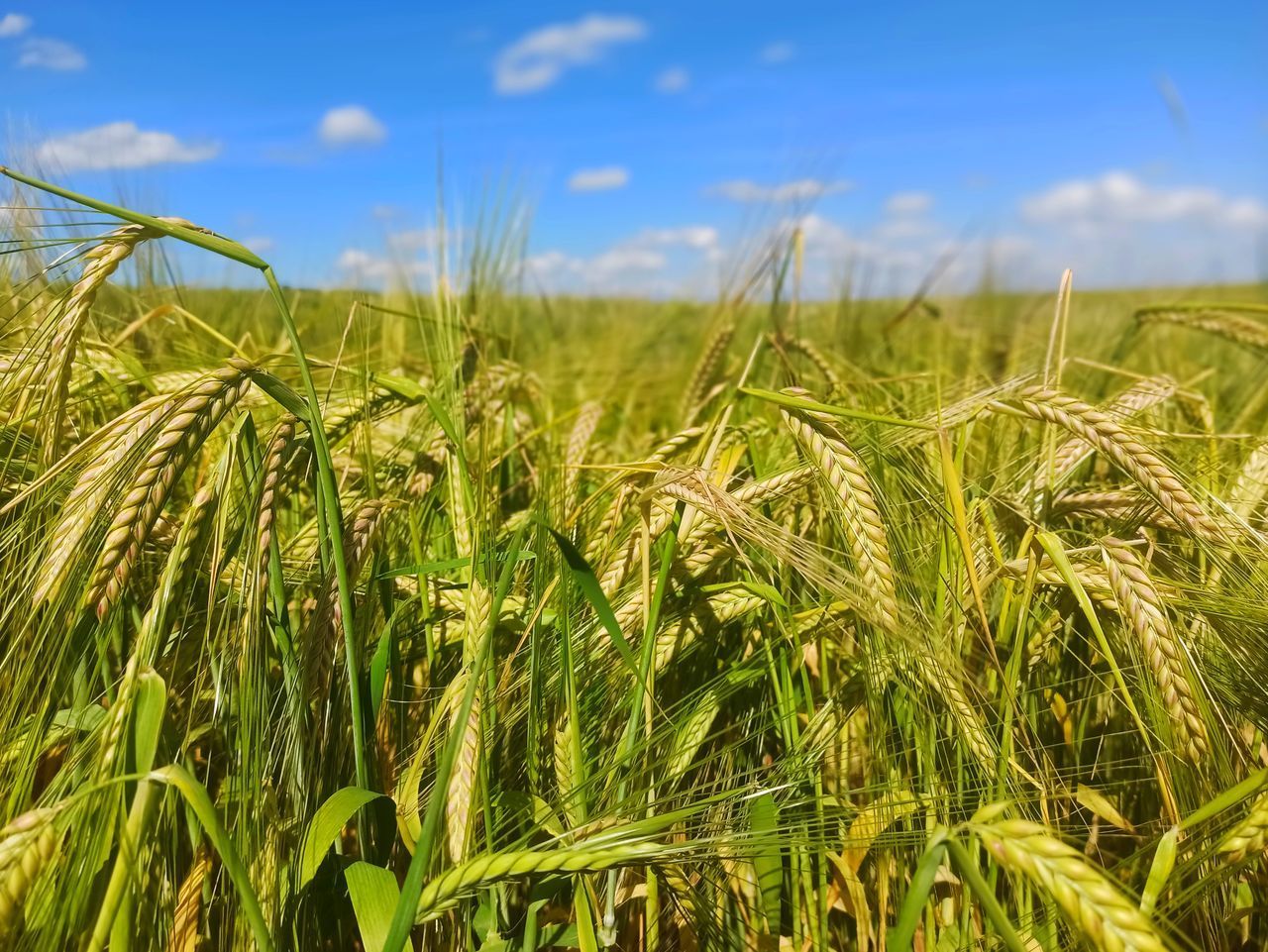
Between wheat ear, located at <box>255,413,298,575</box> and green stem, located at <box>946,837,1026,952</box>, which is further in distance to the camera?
wheat ear, located at <box>255,413,298,575</box>

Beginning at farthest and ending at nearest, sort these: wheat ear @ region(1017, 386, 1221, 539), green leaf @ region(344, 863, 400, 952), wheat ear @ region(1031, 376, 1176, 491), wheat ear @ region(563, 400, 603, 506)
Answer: wheat ear @ region(563, 400, 603, 506) < wheat ear @ region(1031, 376, 1176, 491) < wheat ear @ region(1017, 386, 1221, 539) < green leaf @ region(344, 863, 400, 952)

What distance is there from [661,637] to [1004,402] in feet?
1.88

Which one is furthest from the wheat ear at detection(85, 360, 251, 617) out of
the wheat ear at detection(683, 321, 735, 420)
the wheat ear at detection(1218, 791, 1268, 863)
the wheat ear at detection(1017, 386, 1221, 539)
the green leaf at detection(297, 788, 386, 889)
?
the wheat ear at detection(683, 321, 735, 420)

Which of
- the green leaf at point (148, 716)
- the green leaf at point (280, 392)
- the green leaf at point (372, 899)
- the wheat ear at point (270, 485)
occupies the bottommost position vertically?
the green leaf at point (372, 899)

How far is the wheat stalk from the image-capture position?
895mm

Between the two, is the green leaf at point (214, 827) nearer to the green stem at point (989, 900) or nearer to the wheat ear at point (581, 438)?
the green stem at point (989, 900)

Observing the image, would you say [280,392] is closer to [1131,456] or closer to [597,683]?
[597,683]

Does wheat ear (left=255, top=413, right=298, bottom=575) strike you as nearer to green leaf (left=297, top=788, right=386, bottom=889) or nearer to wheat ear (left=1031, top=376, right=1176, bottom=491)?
green leaf (left=297, top=788, right=386, bottom=889)

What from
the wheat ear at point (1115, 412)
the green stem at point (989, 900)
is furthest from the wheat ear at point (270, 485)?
the wheat ear at point (1115, 412)

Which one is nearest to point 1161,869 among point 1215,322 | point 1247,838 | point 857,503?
point 1247,838

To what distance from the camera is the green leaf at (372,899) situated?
2.71ft

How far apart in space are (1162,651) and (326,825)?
91 centimetres

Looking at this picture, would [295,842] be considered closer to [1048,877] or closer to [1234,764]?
[1048,877]

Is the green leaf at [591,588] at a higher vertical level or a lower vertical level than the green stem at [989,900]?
higher
